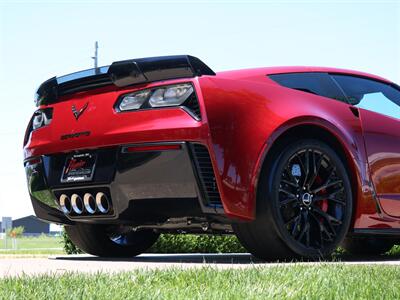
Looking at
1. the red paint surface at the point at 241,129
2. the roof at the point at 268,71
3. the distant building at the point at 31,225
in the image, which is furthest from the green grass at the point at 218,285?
the distant building at the point at 31,225

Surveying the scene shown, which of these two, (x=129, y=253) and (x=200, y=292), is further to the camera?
(x=129, y=253)

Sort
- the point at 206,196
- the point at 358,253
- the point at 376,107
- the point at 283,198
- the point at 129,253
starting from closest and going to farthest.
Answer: the point at 206,196, the point at 283,198, the point at 376,107, the point at 129,253, the point at 358,253

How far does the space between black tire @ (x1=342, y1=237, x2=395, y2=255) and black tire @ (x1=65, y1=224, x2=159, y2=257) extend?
224cm

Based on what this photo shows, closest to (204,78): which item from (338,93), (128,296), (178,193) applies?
(178,193)

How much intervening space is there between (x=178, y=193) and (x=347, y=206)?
1.44 metres

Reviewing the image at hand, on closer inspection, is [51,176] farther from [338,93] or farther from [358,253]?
[358,253]

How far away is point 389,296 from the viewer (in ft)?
10.6

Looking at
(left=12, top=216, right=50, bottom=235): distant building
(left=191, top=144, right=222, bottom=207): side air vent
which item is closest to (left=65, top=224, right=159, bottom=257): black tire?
(left=191, top=144, right=222, bottom=207): side air vent

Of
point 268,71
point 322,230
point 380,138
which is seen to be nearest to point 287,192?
point 322,230

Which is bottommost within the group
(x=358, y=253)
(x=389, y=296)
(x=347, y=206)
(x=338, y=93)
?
(x=358, y=253)

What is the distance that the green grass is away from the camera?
3182mm

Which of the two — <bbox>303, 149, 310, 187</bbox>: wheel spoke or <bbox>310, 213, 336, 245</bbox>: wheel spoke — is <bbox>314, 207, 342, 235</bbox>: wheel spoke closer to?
<bbox>310, 213, 336, 245</bbox>: wheel spoke

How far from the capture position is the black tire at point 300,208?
5.15 metres

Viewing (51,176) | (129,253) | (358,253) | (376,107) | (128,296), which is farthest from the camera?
(358,253)
